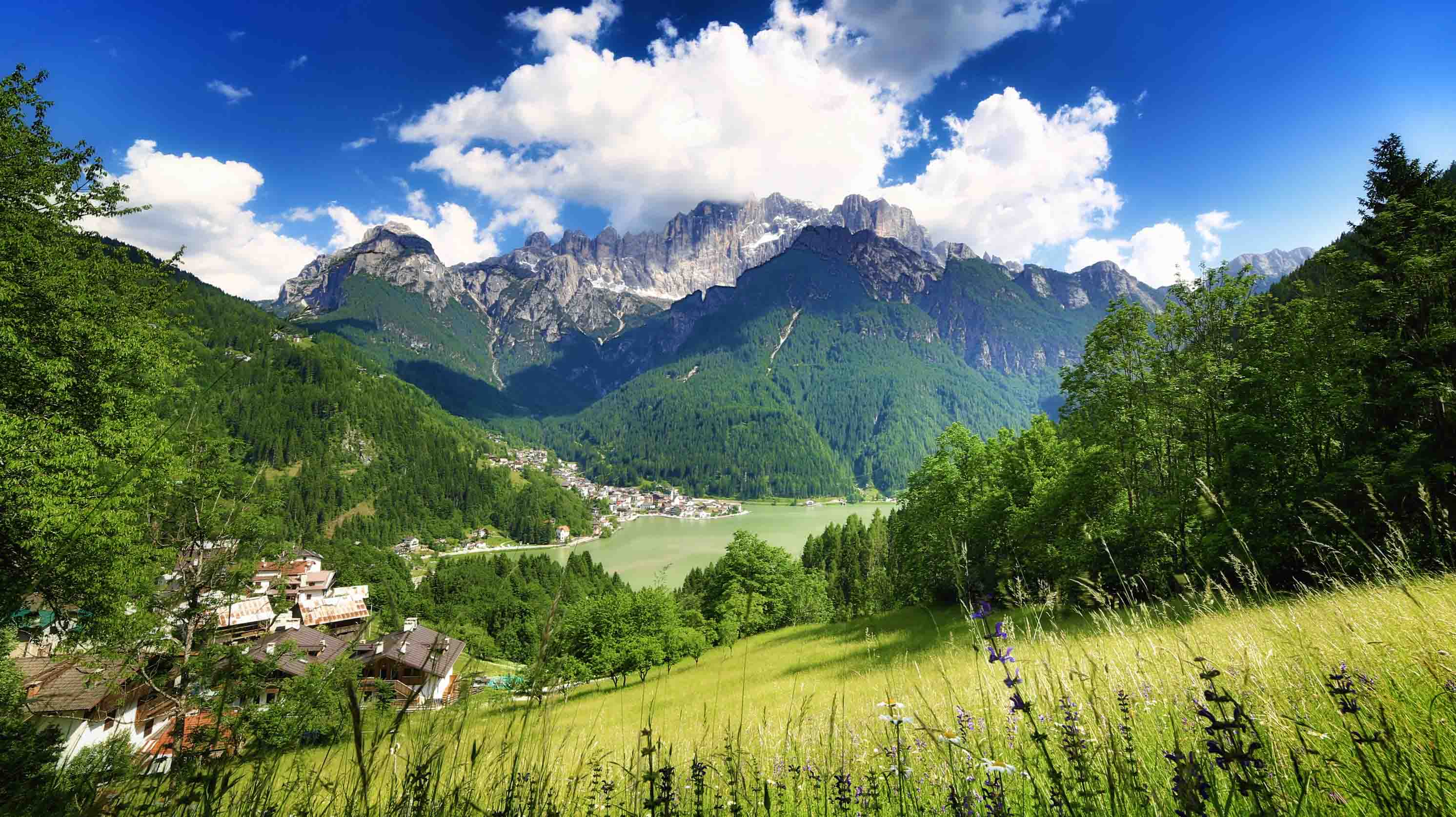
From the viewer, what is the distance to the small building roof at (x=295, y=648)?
3.84 metres

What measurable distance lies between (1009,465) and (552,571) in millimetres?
53892

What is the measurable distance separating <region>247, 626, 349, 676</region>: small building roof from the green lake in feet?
140

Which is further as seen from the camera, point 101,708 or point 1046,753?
point 101,708

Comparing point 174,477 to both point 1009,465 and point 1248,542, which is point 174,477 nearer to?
point 1248,542

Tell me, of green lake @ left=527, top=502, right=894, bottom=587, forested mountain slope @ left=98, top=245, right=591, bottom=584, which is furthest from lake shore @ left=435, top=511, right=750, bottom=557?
forested mountain slope @ left=98, top=245, right=591, bottom=584

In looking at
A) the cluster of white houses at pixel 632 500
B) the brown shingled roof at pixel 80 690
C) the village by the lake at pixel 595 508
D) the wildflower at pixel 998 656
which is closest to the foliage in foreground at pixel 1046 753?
the wildflower at pixel 998 656

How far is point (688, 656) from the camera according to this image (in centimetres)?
3188

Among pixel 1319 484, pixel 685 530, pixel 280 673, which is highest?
pixel 1319 484

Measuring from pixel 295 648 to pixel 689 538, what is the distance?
10740 cm

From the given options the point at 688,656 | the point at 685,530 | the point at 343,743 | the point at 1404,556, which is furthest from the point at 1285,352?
the point at 685,530

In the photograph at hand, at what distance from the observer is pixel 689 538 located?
114m

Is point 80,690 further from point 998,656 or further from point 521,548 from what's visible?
point 521,548

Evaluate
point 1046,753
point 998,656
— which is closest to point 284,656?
point 998,656

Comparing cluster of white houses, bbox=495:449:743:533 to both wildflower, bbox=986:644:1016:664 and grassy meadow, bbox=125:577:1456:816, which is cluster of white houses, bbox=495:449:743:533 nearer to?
grassy meadow, bbox=125:577:1456:816
